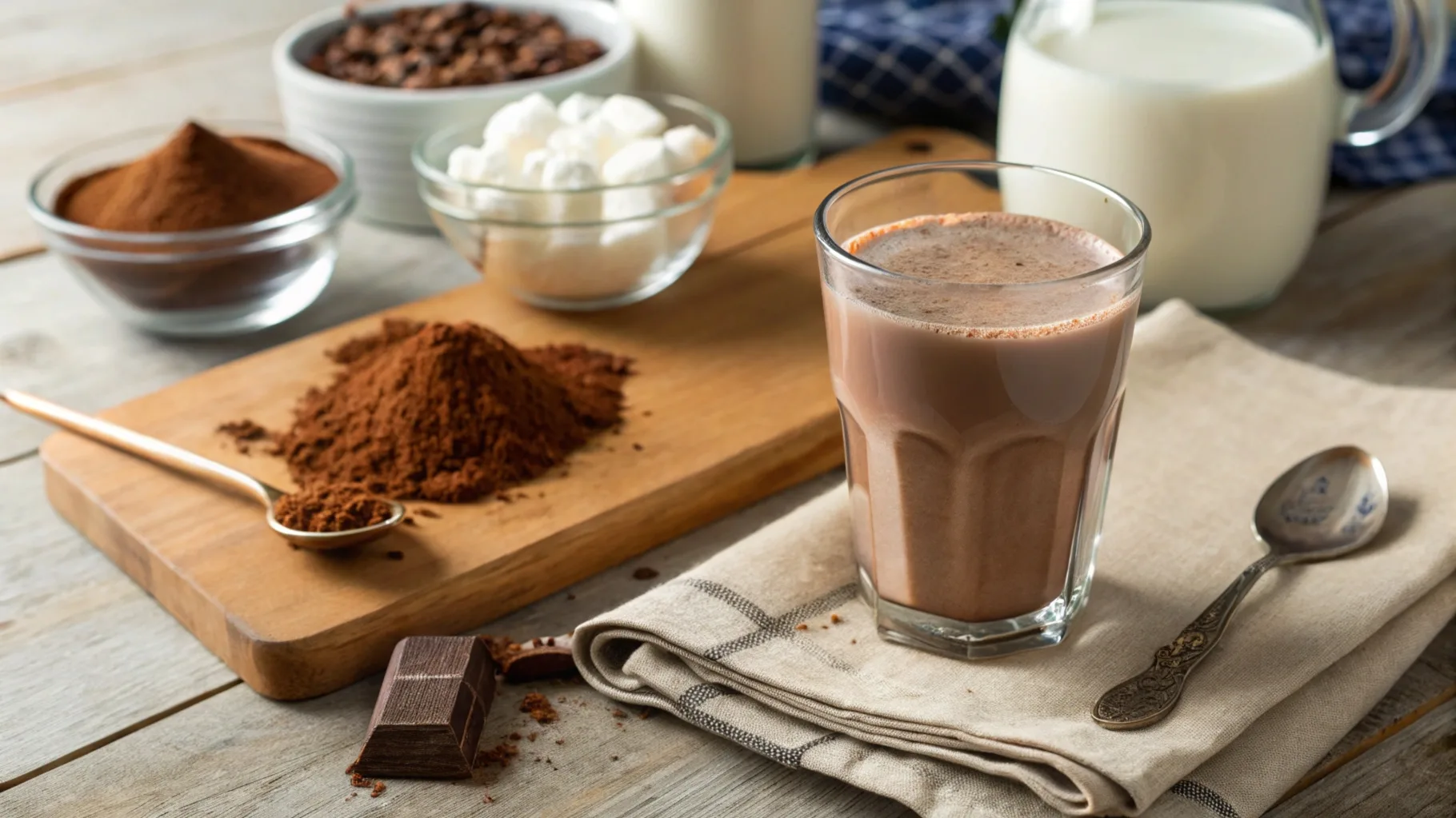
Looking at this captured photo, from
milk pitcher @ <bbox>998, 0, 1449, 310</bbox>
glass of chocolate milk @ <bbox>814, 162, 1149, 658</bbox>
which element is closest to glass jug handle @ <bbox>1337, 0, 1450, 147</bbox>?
milk pitcher @ <bbox>998, 0, 1449, 310</bbox>

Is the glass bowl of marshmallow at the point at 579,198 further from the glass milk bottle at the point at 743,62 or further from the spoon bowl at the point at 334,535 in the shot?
the spoon bowl at the point at 334,535

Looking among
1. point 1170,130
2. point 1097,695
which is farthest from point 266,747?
point 1170,130

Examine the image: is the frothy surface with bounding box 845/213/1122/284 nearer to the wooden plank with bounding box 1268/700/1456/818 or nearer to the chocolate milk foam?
the chocolate milk foam

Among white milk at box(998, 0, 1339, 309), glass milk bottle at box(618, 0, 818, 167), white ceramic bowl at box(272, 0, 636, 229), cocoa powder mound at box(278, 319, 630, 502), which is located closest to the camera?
cocoa powder mound at box(278, 319, 630, 502)

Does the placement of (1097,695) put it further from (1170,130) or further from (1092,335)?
(1170,130)

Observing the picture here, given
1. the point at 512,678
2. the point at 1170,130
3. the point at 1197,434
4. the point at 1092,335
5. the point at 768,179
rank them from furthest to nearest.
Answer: the point at 768,179 → the point at 1170,130 → the point at 1197,434 → the point at 512,678 → the point at 1092,335

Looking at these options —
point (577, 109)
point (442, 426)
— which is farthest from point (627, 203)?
point (442, 426)

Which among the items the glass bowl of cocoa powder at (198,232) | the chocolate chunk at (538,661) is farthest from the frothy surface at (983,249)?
the glass bowl of cocoa powder at (198,232)
